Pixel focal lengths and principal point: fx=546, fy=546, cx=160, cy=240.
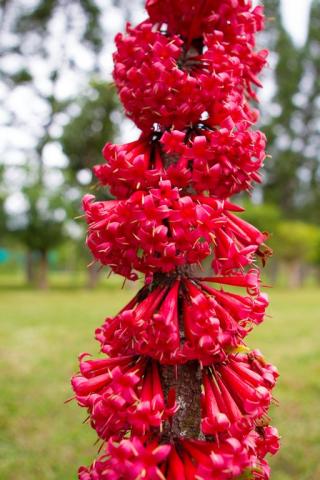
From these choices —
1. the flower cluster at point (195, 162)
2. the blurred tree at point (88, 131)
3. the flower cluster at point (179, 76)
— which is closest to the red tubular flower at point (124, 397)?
the flower cluster at point (195, 162)

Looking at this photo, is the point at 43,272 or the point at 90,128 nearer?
the point at 90,128

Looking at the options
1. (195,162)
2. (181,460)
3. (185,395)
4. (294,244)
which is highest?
(195,162)

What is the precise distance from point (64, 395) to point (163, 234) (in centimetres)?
589

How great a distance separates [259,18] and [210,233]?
872mm

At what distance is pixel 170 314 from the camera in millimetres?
1524

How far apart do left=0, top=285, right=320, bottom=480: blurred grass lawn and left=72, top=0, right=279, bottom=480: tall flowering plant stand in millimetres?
3222

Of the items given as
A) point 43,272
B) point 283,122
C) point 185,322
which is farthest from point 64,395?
point 283,122

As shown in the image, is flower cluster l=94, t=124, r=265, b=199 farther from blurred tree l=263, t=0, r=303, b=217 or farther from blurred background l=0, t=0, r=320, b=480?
blurred tree l=263, t=0, r=303, b=217

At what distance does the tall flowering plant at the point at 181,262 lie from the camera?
149cm

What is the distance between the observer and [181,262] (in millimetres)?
1562

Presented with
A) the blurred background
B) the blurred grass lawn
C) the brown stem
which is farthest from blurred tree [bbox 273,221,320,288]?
the brown stem

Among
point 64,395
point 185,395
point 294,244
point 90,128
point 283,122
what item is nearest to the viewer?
point 185,395

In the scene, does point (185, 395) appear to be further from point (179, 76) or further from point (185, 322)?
point (179, 76)

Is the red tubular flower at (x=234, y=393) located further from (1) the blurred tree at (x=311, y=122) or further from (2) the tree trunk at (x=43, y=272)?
(1) the blurred tree at (x=311, y=122)
